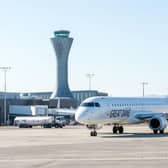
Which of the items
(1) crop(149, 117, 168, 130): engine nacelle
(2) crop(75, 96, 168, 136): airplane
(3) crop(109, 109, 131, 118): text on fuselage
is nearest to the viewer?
(2) crop(75, 96, 168, 136): airplane

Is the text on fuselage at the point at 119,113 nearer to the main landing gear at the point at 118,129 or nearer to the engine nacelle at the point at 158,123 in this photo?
the main landing gear at the point at 118,129

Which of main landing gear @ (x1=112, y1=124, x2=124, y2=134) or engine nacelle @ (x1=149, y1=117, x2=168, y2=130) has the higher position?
engine nacelle @ (x1=149, y1=117, x2=168, y2=130)

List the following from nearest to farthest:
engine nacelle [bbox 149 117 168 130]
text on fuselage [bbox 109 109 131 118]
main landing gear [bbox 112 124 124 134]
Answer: text on fuselage [bbox 109 109 131 118]
engine nacelle [bbox 149 117 168 130]
main landing gear [bbox 112 124 124 134]

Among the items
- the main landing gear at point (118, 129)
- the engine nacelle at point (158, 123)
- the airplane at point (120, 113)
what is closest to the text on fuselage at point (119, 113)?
the airplane at point (120, 113)

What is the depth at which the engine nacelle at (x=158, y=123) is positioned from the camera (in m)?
60.5

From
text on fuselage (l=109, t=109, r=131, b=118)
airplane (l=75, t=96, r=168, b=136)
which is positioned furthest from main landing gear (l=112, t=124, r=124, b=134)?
text on fuselage (l=109, t=109, r=131, b=118)

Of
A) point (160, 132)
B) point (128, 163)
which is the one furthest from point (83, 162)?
point (160, 132)

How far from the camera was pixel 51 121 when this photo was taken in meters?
106

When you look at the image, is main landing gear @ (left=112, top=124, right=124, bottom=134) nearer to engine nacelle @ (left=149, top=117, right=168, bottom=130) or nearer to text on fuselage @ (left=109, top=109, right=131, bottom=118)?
text on fuselage @ (left=109, top=109, right=131, bottom=118)

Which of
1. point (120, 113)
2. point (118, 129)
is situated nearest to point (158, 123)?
point (120, 113)

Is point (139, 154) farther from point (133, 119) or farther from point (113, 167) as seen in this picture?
point (133, 119)

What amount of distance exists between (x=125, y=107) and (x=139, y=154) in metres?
29.6

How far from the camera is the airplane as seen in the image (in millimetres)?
56812

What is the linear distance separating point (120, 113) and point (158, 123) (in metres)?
4.29
